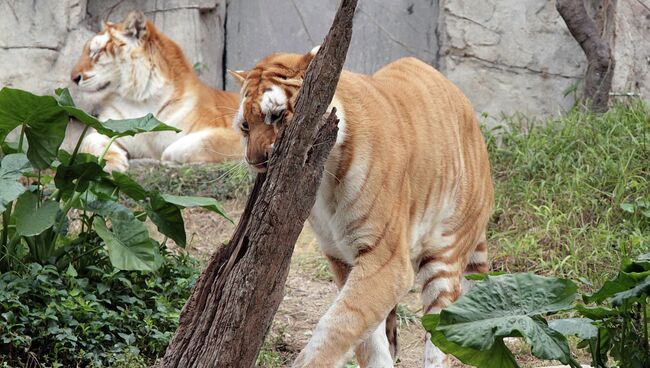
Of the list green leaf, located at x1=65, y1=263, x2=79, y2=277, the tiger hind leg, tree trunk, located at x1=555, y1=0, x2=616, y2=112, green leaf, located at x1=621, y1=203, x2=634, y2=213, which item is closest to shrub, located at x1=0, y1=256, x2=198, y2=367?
green leaf, located at x1=65, y1=263, x2=79, y2=277

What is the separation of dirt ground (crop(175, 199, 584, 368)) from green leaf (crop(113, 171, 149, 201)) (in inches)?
41.1

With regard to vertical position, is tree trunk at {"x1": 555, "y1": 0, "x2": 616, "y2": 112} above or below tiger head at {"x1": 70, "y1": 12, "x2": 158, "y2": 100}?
above

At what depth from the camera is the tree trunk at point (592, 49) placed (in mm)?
8430

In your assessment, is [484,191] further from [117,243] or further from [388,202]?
[117,243]

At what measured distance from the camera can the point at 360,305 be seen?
13.9 ft

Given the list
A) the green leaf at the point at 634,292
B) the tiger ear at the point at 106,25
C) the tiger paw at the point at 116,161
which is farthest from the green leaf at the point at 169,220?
the tiger ear at the point at 106,25

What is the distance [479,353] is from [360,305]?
0.79 m

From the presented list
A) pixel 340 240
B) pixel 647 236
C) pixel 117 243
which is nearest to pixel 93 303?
pixel 117 243

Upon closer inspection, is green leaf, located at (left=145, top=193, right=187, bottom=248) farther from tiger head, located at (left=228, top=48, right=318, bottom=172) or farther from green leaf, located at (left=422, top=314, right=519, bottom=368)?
green leaf, located at (left=422, top=314, right=519, bottom=368)

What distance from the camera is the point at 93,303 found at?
5.02 meters

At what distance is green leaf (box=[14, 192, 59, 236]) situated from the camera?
15.9 feet

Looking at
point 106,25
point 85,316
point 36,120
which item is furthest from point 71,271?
point 106,25

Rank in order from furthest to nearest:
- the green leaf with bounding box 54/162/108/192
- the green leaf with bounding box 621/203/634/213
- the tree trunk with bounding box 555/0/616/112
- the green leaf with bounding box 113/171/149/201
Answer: the tree trunk with bounding box 555/0/616/112 < the green leaf with bounding box 621/203/634/213 < the green leaf with bounding box 113/171/149/201 < the green leaf with bounding box 54/162/108/192

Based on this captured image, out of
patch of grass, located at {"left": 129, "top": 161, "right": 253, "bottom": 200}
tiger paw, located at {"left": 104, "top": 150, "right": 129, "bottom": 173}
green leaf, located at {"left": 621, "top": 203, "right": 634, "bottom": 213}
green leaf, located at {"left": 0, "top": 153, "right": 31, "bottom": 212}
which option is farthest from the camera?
tiger paw, located at {"left": 104, "top": 150, "right": 129, "bottom": 173}
